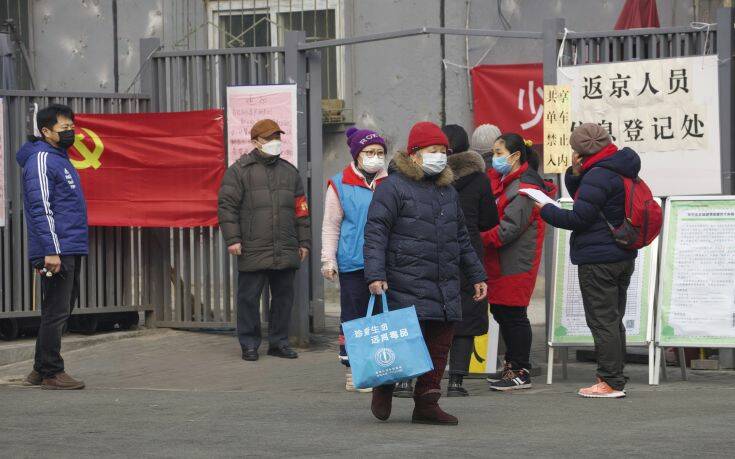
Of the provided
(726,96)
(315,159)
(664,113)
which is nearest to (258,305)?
(315,159)

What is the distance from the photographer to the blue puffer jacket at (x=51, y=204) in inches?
401

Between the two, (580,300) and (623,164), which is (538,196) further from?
(580,300)

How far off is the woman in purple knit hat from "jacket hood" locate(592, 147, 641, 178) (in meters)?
1.60

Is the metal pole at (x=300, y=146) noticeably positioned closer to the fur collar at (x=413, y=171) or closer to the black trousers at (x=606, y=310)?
the black trousers at (x=606, y=310)

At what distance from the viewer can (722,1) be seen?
16.8 metres

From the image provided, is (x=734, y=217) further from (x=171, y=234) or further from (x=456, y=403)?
Result: (x=171, y=234)

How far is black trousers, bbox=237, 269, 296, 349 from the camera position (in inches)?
473

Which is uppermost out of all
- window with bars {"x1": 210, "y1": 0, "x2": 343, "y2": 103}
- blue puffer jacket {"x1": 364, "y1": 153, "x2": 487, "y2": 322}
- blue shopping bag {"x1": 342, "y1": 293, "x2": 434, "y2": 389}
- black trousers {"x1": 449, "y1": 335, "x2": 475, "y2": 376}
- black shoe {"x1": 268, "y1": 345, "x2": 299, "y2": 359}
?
window with bars {"x1": 210, "y1": 0, "x2": 343, "y2": 103}

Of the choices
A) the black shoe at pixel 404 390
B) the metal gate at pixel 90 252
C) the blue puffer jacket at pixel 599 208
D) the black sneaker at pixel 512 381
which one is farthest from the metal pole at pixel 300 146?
the blue puffer jacket at pixel 599 208

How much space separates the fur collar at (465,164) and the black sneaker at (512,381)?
1.42m

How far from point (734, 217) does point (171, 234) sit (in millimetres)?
5057

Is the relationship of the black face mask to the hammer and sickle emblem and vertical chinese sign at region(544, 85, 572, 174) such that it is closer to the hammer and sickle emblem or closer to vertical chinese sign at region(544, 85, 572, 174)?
the hammer and sickle emblem

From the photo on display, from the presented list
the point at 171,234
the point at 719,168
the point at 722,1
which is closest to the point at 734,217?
the point at 719,168

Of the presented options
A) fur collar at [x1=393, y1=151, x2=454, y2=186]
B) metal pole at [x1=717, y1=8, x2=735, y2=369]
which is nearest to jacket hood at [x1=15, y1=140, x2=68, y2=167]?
fur collar at [x1=393, y1=151, x2=454, y2=186]
